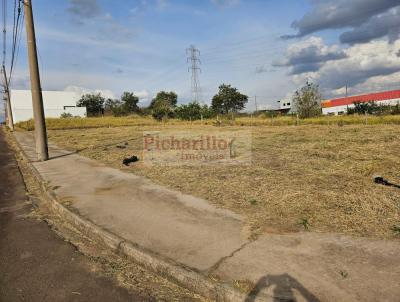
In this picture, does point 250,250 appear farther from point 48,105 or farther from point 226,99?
point 48,105

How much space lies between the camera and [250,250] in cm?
351

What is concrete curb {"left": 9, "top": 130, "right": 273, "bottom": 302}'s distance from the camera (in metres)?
2.80

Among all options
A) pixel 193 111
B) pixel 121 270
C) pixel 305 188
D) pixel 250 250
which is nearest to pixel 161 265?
pixel 121 270

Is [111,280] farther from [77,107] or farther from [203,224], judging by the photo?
[77,107]

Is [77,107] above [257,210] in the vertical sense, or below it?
above

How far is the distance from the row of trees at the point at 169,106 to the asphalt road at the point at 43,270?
135ft

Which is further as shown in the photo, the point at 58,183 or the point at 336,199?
the point at 58,183

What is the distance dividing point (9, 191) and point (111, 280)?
17.5 feet

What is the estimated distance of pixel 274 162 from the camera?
8.61 m

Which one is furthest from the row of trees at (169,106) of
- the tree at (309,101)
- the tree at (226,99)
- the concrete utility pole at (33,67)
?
the concrete utility pole at (33,67)

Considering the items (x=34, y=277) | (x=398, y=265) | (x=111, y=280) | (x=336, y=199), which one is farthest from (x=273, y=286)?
(x=336, y=199)

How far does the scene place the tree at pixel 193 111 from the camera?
49938 mm

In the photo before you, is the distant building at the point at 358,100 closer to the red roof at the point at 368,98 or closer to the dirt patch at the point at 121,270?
the red roof at the point at 368,98

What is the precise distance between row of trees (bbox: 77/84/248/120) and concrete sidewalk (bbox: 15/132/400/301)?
133 feet
